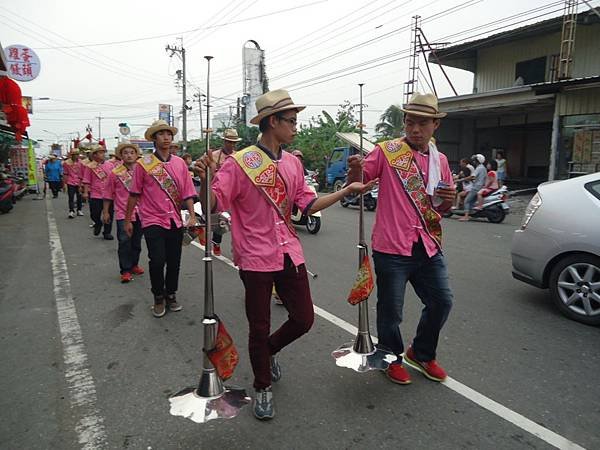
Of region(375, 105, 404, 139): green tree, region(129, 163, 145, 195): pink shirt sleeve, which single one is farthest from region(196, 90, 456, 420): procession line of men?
region(375, 105, 404, 139): green tree

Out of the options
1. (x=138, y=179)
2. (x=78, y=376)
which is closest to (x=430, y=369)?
(x=78, y=376)

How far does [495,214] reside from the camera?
10961 millimetres

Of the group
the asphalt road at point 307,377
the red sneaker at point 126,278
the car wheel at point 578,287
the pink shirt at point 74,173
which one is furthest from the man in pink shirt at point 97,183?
the car wheel at point 578,287

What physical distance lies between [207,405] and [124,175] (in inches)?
177

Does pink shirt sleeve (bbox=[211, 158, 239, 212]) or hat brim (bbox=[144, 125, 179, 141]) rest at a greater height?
hat brim (bbox=[144, 125, 179, 141])

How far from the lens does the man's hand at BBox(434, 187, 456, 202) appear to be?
279 cm

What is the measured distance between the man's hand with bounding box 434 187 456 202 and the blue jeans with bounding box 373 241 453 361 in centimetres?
32

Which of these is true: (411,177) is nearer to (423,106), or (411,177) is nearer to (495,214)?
(423,106)

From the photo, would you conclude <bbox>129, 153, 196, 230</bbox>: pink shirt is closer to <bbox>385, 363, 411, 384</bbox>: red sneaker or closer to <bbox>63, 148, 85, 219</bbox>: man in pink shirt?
<bbox>385, 363, 411, 384</bbox>: red sneaker

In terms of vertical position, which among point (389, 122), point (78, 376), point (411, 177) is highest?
point (389, 122)

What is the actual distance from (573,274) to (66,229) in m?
9.83

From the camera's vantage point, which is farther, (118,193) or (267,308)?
(118,193)

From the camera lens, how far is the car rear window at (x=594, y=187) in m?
4.01

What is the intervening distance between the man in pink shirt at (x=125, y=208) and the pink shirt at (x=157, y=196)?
1.48 m
